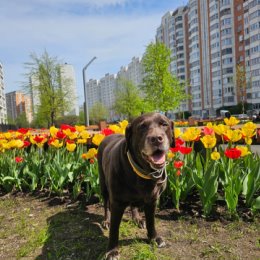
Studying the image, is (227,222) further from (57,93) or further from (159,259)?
(57,93)

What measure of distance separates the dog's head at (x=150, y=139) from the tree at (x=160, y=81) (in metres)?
28.2

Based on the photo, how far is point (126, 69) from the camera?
5728 inches

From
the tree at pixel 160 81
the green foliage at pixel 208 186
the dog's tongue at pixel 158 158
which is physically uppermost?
the tree at pixel 160 81

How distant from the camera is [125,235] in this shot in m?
3.43

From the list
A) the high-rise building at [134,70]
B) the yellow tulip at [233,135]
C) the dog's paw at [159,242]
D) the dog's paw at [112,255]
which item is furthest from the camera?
the high-rise building at [134,70]

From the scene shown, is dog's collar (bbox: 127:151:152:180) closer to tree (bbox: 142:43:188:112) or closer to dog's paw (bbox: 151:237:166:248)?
dog's paw (bbox: 151:237:166:248)

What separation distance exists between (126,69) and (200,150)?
143m

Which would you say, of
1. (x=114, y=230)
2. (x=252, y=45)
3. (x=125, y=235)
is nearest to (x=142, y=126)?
(x=114, y=230)

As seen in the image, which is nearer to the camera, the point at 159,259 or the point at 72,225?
the point at 159,259

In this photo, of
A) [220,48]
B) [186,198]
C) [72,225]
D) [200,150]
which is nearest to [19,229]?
[72,225]

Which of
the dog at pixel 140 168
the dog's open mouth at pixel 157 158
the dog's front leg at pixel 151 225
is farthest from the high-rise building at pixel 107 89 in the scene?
the dog's open mouth at pixel 157 158

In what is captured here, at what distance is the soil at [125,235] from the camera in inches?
118

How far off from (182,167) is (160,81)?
27551 millimetres

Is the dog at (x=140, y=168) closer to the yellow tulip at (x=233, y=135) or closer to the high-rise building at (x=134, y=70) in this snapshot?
the yellow tulip at (x=233, y=135)
